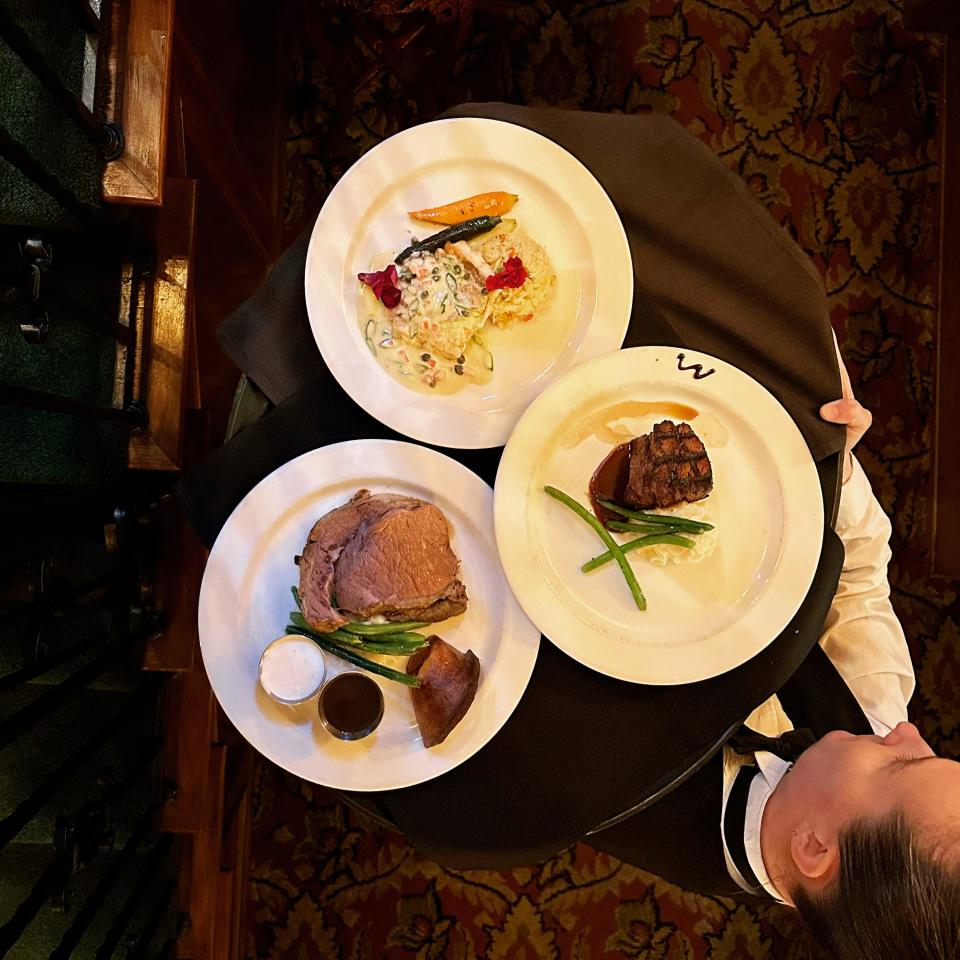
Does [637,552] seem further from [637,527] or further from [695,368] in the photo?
[695,368]

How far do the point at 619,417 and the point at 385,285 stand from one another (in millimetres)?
637

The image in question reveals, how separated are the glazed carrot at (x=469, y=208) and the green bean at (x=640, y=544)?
2.82ft

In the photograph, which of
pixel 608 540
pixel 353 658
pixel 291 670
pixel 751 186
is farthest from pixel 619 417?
pixel 751 186

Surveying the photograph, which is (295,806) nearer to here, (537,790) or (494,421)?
(537,790)

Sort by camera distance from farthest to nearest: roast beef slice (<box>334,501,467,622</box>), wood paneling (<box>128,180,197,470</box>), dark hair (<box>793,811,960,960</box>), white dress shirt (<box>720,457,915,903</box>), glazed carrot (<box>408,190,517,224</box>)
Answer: wood paneling (<box>128,180,197,470</box>)
white dress shirt (<box>720,457,915,903</box>)
glazed carrot (<box>408,190,517,224</box>)
roast beef slice (<box>334,501,467,622</box>)
dark hair (<box>793,811,960,960</box>)

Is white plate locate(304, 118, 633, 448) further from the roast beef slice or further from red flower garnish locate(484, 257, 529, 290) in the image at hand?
the roast beef slice

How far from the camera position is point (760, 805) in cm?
187

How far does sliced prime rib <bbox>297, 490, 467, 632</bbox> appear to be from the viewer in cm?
174

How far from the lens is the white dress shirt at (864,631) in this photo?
204cm

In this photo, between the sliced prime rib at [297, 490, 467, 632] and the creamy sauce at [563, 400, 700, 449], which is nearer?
the sliced prime rib at [297, 490, 467, 632]

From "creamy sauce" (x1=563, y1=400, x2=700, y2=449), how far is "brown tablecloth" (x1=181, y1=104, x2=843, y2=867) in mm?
157

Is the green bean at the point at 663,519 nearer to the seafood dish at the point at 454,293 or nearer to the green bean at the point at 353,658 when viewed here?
the seafood dish at the point at 454,293

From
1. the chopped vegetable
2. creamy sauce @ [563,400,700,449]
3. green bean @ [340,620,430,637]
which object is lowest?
green bean @ [340,620,430,637]

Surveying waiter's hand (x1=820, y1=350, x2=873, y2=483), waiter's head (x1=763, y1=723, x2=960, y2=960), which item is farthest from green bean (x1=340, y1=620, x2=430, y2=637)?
waiter's hand (x1=820, y1=350, x2=873, y2=483)
